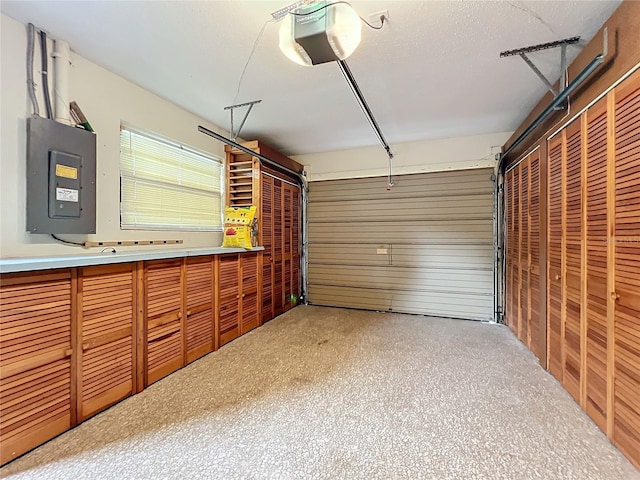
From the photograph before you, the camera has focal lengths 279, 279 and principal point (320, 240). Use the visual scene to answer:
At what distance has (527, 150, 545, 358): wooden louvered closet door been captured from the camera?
9.64 ft

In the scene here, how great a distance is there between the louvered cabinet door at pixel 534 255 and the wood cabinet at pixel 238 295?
11.1ft

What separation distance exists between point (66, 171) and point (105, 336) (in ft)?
4.45

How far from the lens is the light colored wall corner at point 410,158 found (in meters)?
4.43

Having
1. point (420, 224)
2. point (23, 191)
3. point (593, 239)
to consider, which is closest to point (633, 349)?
point (593, 239)

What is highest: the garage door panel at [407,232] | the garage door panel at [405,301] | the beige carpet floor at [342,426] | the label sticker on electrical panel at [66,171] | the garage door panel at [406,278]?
the label sticker on electrical panel at [66,171]

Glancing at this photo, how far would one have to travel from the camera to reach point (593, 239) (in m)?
1.97

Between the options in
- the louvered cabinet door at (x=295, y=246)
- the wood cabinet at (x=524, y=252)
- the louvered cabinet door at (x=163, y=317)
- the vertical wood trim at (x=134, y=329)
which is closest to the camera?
the vertical wood trim at (x=134, y=329)

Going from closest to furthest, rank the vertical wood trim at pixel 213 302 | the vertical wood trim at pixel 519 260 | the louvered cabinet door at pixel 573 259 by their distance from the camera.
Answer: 1. the louvered cabinet door at pixel 573 259
2. the vertical wood trim at pixel 213 302
3. the vertical wood trim at pixel 519 260

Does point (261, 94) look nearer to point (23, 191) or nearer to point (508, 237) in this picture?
point (23, 191)

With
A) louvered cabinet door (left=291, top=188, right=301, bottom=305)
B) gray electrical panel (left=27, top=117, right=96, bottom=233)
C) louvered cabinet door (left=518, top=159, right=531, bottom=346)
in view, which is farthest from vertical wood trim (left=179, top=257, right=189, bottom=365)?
louvered cabinet door (left=518, top=159, right=531, bottom=346)

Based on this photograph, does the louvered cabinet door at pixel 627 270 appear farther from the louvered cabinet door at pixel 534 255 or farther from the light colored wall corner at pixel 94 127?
the light colored wall corner at pixel 94 127

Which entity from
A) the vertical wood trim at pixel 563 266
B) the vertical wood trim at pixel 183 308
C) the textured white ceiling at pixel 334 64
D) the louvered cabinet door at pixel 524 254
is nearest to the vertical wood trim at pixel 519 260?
the louvered cabinet door at pixel 524 254

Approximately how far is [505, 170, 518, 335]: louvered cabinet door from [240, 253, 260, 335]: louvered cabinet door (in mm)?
3533

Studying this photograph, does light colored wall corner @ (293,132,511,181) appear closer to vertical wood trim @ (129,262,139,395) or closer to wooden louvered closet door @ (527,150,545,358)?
wooden louvered closet door @ (527,150,545,358)
